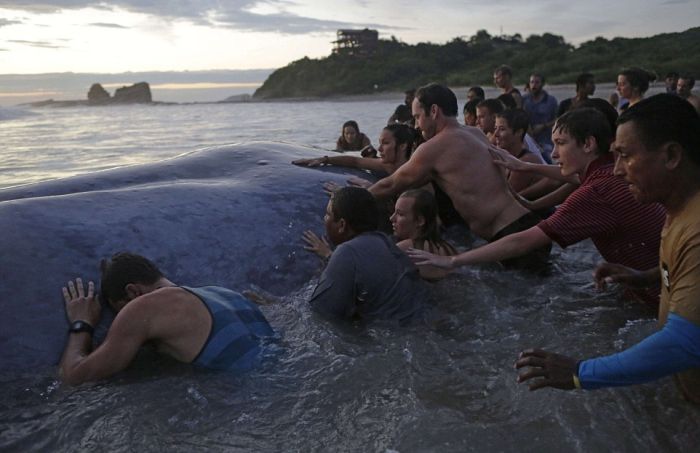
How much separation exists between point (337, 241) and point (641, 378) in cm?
219

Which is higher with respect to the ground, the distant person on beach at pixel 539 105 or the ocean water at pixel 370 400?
the distant person on beach at pixel 539 105

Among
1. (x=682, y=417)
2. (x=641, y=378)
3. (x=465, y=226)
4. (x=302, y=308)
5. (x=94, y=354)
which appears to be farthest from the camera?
(x=465, y=226)

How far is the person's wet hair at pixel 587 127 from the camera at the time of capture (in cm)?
391

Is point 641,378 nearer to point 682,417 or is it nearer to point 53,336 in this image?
point 682,417

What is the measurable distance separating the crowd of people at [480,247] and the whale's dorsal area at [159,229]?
13 centimetres

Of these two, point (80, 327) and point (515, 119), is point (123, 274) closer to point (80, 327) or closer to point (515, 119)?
point (80, 327)

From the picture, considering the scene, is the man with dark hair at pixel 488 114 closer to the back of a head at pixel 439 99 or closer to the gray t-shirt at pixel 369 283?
the back of a head at pixel 439 99

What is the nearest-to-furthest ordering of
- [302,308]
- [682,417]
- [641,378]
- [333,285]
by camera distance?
[641,378], [682,417], [333,285], [302,308]

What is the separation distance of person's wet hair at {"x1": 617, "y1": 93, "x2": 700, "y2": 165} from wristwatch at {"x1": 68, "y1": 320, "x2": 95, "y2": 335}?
2523 millimetres

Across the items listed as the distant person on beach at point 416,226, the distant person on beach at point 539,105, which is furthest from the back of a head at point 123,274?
the distant person on beach at point 539,105

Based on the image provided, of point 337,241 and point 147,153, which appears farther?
point 147,153

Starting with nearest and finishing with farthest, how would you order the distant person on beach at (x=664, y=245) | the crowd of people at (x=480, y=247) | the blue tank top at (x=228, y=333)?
the distant person on beach at (x=664, y=245), the crowd of people at (x=480, y=247), the blue tank top at (x=228, y=333)

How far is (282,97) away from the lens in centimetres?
8144

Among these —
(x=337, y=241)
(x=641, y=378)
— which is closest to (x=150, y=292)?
(x=337, y=241)
